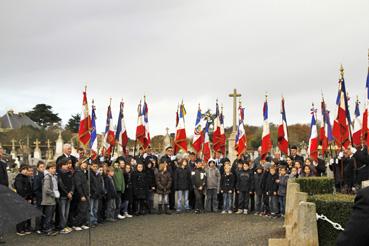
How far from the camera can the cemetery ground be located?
10.9m

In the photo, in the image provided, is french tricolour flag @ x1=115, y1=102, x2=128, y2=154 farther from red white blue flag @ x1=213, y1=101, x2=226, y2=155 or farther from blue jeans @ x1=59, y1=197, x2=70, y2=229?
blue jeans @ x1=59, y1=197, x2=70, y2=229

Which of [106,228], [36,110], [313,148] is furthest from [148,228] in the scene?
[36,110]

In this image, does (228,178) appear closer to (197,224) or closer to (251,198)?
(251,198)

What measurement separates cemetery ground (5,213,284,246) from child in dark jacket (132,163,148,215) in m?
1.12

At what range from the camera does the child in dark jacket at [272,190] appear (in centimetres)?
1524

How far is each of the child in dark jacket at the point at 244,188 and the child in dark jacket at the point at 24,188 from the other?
752 cm

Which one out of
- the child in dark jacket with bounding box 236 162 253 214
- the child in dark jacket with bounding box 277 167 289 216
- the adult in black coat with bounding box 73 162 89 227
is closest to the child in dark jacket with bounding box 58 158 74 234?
the adult in black coat with bounding box 73 162 89 227

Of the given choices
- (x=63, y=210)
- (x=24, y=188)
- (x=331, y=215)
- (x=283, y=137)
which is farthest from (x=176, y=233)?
(x=283, y=137)

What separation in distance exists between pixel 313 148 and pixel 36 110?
231 ft

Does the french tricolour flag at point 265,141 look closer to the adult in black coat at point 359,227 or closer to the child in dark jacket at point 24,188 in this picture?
the child in dark jacket at point 24,188

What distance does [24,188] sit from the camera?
499 inches

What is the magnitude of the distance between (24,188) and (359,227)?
463 inches

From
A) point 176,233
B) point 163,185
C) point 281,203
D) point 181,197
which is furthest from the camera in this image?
point 181,197

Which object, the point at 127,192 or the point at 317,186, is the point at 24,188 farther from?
the point at 317,186
